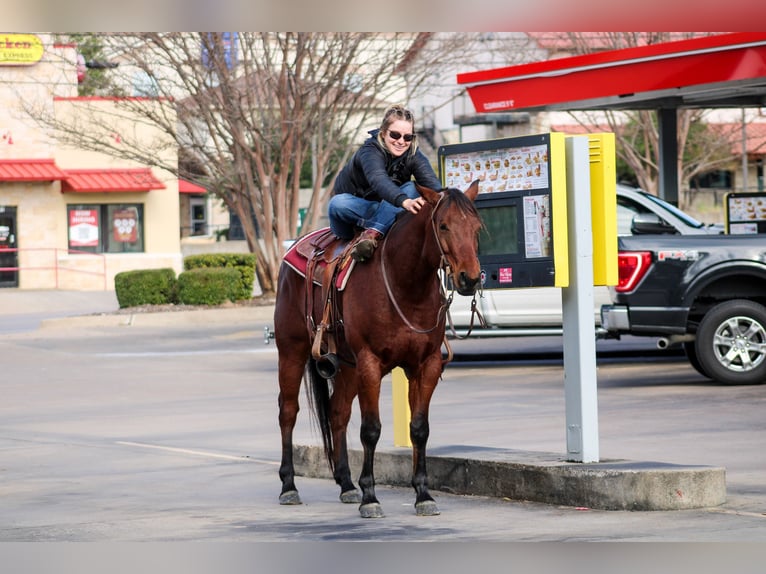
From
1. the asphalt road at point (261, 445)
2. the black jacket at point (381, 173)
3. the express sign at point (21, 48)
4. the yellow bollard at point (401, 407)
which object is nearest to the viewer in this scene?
the asphalt road at point (261, 445)

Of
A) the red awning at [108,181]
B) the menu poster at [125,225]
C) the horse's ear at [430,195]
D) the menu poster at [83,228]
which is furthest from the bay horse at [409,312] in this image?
the menu poster at [125,225]

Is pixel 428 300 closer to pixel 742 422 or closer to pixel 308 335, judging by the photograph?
pixel 308 335

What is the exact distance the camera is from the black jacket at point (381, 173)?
864 centimetres

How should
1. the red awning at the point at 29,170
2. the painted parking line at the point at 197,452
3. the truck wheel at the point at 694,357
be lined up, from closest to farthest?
the painted parking line at the point at 197,452 → the truck wheel at the point at 694,357 → the red awning at the point at 29,170

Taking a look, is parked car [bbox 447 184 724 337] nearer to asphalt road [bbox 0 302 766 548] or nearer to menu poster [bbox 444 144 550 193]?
asphalt road [bbox 0 302 766 548]

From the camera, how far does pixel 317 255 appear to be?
31.0 ft

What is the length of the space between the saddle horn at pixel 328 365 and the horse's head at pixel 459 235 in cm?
130

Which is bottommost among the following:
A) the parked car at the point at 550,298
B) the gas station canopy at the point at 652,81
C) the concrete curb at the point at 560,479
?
the concrete curb at the point at 560,479

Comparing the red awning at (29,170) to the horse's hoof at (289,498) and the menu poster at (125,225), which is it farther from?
the horse's hoof at (289,498)

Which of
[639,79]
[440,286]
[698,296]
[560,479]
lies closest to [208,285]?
[639,79]

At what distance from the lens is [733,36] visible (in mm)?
18391

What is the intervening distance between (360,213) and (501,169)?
1.09m

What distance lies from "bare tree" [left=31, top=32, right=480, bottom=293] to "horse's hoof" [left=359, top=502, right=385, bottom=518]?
21396mm

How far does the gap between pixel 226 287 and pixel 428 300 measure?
71.0ft
